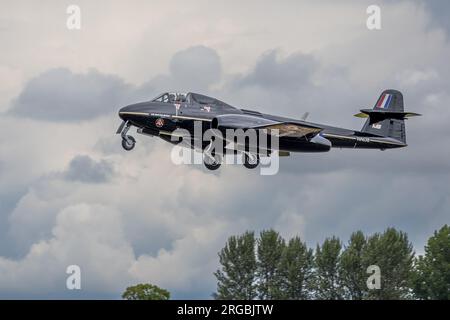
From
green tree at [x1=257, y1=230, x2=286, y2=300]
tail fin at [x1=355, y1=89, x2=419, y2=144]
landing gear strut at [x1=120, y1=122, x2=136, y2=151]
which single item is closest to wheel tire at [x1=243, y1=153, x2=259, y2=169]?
tail fin at [x1=355, y1=89, x2=419, y2=144]

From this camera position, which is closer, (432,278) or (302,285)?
(302,285)

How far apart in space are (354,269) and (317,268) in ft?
9.39

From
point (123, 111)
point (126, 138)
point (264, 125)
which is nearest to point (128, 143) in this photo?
point (126, 138)

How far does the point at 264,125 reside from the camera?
52938 mm

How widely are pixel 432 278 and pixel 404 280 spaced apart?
12.2 metres

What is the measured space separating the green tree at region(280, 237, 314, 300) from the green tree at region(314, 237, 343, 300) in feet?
Result: 1.95

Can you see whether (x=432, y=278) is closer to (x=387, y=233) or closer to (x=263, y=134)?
(x=387, y=233)

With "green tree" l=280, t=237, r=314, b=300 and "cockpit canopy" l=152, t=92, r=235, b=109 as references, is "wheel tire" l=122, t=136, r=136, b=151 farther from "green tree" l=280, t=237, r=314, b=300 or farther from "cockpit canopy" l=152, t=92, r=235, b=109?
"green tree" l=280, t=237, r=314, b=300

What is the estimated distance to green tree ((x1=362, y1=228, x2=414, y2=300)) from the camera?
260 feet

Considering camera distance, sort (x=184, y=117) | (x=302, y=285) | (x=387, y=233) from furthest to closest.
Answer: (x=387, y=233) < (x=302, y=285) < (x=184, y=117)

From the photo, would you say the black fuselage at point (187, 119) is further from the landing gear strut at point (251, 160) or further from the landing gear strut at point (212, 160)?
the landing gear strut at point (251, 160)
